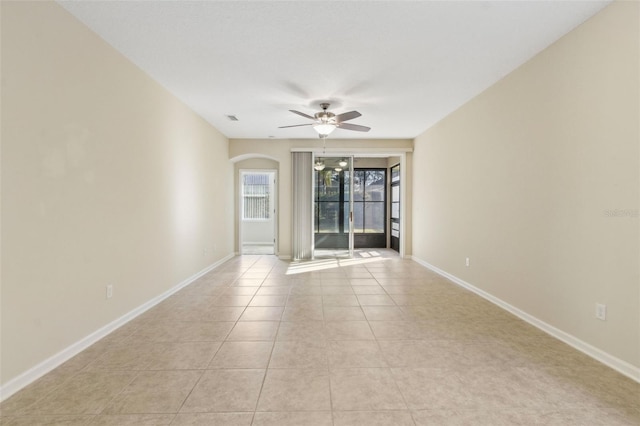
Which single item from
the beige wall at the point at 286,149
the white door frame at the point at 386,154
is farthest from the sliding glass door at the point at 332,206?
the beige wall at the point at 286,149

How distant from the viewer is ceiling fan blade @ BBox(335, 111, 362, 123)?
3850mm

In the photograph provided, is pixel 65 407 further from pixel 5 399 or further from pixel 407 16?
pixel 407 16

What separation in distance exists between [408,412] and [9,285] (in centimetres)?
260

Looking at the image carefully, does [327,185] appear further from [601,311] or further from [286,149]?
[601,311]

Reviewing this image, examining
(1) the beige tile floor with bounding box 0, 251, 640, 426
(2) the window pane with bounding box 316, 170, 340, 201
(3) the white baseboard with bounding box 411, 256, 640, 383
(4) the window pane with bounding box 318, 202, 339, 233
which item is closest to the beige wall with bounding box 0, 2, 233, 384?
(1) the beige tile floor with bounding box 0, 251, 640, 426

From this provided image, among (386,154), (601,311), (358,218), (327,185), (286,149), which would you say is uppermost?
(286,149)

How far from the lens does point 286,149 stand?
6555 mm

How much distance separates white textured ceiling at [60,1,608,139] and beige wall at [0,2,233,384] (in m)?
0.38

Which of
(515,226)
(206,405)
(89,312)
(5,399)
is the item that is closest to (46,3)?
(89,312)

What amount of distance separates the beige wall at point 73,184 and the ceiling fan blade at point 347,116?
229cm

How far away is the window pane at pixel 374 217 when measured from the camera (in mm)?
8328

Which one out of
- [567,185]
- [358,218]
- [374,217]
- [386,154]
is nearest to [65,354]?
[567,185]

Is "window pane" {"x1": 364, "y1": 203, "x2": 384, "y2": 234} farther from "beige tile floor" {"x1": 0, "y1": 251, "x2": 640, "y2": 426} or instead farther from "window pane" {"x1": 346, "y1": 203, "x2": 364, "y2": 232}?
"beige tile floor" {"x1": 0, "y1": 251, "x2": 640, "y2": 426}

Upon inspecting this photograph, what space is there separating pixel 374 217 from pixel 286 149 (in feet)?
11.0
